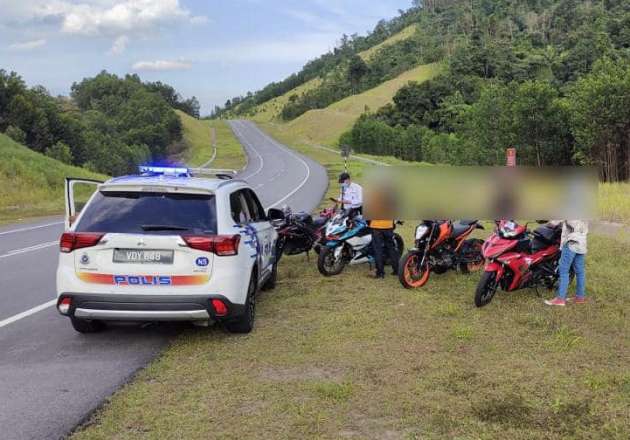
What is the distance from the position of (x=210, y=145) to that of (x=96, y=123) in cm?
1848

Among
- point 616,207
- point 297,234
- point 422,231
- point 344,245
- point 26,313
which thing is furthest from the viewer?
point 616,207

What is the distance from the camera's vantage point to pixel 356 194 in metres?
9.76

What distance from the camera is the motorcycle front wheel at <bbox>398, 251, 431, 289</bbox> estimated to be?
8.32 metres

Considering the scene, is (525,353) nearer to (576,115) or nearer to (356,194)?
(356,194)

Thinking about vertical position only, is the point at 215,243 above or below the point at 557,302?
above

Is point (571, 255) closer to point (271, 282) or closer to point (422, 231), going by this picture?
point (422, 231)

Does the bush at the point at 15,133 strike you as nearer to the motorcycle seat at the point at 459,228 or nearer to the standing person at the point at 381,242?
the standing person at the point at 381,242

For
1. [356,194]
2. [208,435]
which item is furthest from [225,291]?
[356,194]

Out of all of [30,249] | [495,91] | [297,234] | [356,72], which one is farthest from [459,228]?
[356,72]

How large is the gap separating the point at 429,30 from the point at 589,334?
15323 centimetres

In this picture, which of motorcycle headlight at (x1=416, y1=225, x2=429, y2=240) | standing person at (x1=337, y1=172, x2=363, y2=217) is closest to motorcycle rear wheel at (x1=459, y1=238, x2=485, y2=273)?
motorcycle headlight at (x1=416, y1=225, x2=429, y2=240)

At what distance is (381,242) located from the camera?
30.1 ft

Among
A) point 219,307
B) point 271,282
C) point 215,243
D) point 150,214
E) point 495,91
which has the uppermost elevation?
point 495,91

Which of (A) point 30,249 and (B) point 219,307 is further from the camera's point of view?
(A) point 30,249
